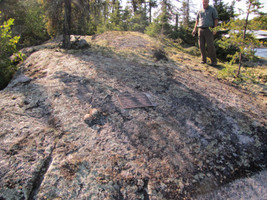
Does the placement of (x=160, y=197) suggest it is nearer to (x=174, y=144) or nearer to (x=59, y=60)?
(x=174, y=144)

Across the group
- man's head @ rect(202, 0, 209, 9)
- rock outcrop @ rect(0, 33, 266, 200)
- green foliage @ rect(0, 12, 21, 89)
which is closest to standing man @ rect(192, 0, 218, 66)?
man's head @ rect(202, 0, 209, 9)

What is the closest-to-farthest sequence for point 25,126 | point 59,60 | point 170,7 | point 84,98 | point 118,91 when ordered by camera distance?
1. point 25,126
2. point 84,98
3. point 118,91
4. point 59,60
5. point 170,7

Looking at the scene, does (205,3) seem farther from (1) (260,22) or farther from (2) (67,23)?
(2) (67,23)

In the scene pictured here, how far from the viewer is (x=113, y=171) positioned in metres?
2.09

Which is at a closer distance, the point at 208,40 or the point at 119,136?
the point at 119,136

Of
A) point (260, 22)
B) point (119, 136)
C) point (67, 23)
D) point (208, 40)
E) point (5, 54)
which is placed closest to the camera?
point (119, 136)

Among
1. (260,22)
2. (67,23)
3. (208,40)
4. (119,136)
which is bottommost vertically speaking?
(119,136)

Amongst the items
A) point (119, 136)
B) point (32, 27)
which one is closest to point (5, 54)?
point (119, 136)

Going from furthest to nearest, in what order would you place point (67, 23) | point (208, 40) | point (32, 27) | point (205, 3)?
point (32, 27) → point (67, 23) → point (208, 40) → point (205, 3)

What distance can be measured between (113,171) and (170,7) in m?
20.7

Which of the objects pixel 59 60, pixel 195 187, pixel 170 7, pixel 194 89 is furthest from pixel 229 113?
pixel 170 7

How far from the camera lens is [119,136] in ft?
8.49

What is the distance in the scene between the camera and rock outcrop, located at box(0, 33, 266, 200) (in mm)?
1949

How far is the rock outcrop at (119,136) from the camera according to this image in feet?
6.40
